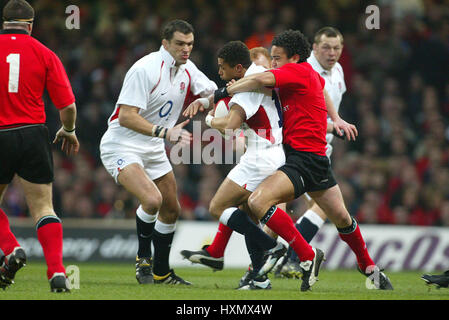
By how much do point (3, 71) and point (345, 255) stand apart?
21.4ft

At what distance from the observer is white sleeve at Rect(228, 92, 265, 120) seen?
602 centimetres

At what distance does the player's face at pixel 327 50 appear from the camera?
8.22 metres

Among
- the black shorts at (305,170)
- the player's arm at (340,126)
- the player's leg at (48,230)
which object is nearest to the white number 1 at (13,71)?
the player's leg at (48,230)

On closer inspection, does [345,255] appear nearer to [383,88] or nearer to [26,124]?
[383,88]

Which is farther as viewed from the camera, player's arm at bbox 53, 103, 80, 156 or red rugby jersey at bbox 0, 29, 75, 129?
player's arm at bbox 53, 103, 80, 156

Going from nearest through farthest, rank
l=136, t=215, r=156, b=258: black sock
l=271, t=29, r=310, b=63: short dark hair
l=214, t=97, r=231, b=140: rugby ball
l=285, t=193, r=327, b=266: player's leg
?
l=271, t=29, r=310, b=63: short dark hair
l=214, t=97, r=231, b=140: rugby ball
l=136, t=215, r=156, b=258: black sock
l=285, t=193, r=327, b=266: player's leg

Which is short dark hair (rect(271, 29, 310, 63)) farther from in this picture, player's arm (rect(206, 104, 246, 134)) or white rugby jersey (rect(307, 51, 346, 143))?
white rugby jersey (rect(307, 51, 346, 143))

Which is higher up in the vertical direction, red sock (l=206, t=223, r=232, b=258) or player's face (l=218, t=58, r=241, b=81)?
player's face (l=218, t=58, r=241, b=81)

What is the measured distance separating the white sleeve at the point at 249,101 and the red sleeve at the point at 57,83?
1348 mm

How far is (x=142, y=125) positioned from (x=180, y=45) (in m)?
0.91

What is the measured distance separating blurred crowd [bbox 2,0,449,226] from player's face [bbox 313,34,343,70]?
3856 mm

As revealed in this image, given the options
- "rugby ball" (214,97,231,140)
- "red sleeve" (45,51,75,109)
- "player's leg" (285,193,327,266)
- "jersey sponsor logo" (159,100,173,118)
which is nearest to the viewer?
"red sleeve" (45,51,75,109)

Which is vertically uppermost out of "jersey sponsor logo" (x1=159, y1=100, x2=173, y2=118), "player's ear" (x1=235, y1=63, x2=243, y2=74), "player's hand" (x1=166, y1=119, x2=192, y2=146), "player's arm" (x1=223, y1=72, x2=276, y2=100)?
"player's ear" (x1=235, y1=63, x2=243, y2=74)

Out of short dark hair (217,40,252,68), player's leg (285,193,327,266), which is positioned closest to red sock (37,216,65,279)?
short dark hair (217,40,252,68)
